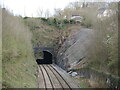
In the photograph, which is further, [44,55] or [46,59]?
[44,55]

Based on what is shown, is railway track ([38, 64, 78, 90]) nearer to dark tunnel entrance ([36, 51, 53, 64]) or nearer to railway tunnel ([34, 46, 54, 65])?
railway tunnel ([34, 46, 54, 65])

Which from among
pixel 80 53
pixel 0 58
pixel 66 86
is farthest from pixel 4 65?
pixel 80 53

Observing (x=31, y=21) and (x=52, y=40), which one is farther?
(x=31, y=21)

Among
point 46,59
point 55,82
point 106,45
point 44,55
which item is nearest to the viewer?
point 106,45

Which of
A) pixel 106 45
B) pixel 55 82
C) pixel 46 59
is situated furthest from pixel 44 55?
pixel 106 45

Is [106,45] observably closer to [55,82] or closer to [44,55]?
[55,82]

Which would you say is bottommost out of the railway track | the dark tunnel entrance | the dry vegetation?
the dark tunnel entrance

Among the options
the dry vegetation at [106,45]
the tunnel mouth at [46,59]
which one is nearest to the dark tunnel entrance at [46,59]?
the tunnel mouth at [46,59]

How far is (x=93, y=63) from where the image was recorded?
22562 millimetres

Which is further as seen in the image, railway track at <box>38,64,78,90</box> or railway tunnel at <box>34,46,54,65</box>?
railway tunnel at <box>34,46,54,65</box>

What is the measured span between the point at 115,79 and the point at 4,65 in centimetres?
800

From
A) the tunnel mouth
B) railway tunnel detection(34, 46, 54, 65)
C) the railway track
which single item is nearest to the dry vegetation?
the railway track

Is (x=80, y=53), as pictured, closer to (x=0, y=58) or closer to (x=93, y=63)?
(x=93, y=63)

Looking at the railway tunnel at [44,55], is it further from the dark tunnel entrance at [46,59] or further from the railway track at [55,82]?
the railway track at [55,82]
